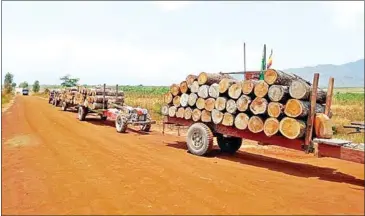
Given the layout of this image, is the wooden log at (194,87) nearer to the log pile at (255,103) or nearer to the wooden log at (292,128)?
the log pile at (255,103)

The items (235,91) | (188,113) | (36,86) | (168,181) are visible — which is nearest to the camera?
(168,181)

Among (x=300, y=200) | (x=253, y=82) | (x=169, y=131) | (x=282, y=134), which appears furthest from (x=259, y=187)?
(x=169, y=131)

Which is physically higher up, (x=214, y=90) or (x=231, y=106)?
(x=214, y=90)

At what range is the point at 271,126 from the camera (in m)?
8.88

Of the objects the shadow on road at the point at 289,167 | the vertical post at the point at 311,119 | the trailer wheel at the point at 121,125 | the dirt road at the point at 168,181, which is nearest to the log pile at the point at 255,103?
the vertical post at the point at 311,119

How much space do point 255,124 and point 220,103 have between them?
139 cm

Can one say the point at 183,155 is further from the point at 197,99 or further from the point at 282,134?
the point at 282,134

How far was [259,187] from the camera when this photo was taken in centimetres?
705

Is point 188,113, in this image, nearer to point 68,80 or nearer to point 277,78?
point 277,78

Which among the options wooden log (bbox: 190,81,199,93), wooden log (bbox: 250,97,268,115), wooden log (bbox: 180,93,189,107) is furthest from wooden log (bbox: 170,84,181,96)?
wooden log (bbox: 250,97,268,115)

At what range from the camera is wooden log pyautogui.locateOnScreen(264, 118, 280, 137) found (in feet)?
28.8

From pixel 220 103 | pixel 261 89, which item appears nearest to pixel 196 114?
pixel 220 103

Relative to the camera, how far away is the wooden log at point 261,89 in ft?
30.0

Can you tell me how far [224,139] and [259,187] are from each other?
4523mm
